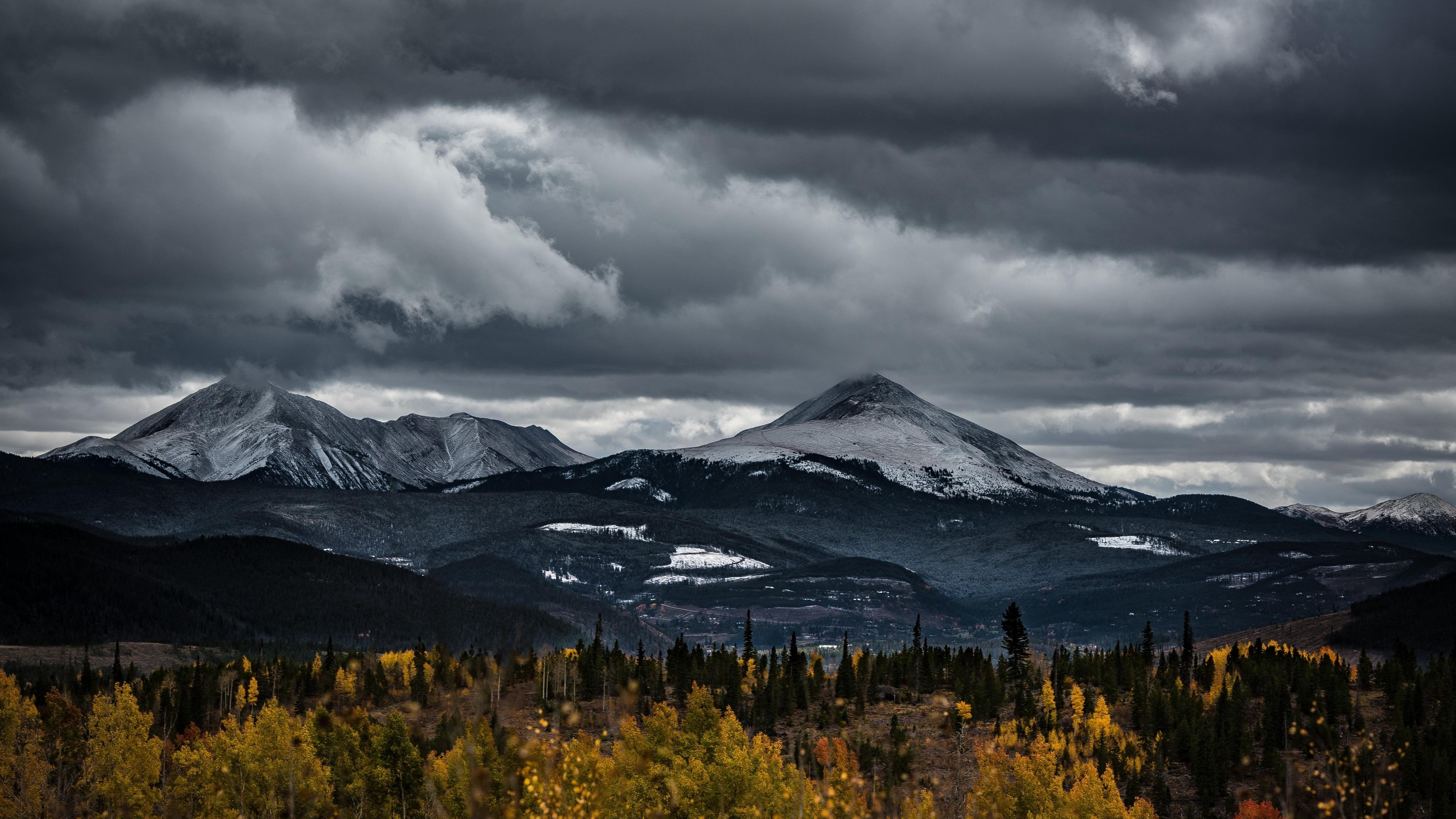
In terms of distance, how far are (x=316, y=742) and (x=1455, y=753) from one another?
422 feet

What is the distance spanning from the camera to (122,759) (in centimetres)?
16762

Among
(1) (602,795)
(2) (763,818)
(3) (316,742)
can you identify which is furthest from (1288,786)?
(3) (316,742)

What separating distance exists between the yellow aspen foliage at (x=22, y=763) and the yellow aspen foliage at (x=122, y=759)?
212 inches

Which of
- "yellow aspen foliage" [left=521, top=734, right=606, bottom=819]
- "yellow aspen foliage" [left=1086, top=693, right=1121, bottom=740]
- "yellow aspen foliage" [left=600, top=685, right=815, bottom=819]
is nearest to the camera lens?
"yellow aspen foliage" [left=521, top=734, right=606, bottom=819]

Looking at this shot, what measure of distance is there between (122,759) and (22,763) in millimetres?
10688

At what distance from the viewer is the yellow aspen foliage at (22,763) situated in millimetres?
143625

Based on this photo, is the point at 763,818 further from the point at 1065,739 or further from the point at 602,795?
the point at 1065,739

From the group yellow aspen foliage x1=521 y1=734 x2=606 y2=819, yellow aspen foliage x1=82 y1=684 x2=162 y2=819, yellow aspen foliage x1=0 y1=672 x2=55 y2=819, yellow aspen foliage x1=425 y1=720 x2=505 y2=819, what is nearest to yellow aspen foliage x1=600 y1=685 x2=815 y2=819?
yellow aspen foliage x1=521 y1=734 x2=606 y2=819

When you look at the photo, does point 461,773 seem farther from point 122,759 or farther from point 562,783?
point 122,759

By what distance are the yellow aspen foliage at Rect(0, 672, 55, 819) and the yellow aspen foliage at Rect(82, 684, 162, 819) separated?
5392 millimetres

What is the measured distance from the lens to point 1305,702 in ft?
617

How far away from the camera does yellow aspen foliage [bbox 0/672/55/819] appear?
14362 cm

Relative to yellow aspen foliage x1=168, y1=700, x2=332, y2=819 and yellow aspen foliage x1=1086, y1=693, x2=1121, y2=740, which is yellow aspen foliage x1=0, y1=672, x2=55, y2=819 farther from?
yellow aspen foliage x1=1086, y1=693, x2=1121, y2=740

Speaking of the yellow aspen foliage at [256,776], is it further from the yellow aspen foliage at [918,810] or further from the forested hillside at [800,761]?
the yellow aspen foliage at [918,810]
